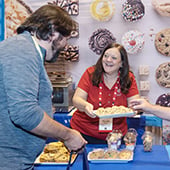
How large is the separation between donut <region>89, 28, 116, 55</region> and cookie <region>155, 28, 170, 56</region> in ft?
1.63

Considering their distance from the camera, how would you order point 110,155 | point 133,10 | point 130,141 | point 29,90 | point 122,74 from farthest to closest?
point 133,10, point 122,74, point 130,141, point 110,155, point 29,90

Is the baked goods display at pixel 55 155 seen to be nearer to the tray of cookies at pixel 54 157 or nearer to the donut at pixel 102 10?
the tray of cookies at pixel 54 157

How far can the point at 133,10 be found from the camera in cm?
304

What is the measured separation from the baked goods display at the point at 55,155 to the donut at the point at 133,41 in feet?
5.20

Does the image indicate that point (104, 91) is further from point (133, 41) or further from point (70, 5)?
point (70, 5)

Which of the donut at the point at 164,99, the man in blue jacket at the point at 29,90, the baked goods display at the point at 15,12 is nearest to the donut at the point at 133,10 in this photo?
the donut at the point at 164,99

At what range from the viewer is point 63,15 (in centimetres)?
119

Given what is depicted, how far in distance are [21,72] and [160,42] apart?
96.2 inches

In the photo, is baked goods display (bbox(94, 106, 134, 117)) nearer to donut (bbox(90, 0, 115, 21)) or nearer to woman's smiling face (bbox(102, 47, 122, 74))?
woman's smiling face (bbox(102, 47, 122, 74))

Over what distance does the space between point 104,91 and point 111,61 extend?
260 millimetres

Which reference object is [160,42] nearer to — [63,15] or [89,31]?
[89,31]

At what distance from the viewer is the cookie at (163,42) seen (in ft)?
10.2

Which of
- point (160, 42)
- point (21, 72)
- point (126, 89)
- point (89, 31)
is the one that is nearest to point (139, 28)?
point (160, 42)

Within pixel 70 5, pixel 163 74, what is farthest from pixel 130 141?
pixel 70 5
